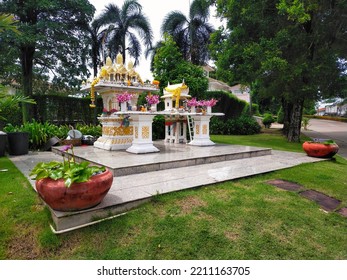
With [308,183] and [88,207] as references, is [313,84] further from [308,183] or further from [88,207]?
[88,207]

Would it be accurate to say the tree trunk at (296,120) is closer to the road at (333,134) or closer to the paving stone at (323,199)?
the road at (333,134)

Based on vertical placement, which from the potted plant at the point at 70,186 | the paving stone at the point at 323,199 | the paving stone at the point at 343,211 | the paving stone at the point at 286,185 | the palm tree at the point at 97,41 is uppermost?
the palm tree at the point at 97,41

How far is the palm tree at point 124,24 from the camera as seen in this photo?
18.1 meters

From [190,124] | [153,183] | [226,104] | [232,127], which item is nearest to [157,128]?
[190,124]

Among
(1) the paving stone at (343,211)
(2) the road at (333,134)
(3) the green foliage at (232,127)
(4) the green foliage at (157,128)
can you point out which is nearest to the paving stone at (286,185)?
(1) the paving stone at (343,211)

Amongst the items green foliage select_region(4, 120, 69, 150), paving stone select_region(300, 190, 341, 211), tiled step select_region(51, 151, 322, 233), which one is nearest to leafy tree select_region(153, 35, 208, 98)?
green foliage select_region(4, 120, 69, 150)

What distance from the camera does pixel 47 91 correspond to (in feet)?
57.7

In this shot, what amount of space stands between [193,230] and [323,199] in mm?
2478

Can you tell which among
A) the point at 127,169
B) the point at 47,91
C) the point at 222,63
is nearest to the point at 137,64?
the point at 47,91

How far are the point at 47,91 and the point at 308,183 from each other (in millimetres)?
18293

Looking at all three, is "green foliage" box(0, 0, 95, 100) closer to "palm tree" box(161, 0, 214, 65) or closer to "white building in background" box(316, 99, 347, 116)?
"palm tree" box(161, 0, 214, 65)

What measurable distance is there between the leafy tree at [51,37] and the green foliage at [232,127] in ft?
30.6

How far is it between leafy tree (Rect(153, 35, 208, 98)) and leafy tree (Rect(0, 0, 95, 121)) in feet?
15.8

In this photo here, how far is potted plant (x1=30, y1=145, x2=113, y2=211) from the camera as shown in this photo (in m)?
2.59
